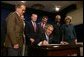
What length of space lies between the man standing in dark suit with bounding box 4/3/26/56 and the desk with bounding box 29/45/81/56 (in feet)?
0.59

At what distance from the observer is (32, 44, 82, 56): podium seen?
6.19ft

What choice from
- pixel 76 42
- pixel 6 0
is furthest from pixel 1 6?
pixel 76 42

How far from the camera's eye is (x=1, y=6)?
2.01 meters

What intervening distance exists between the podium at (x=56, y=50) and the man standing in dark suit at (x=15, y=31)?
7.0 inches

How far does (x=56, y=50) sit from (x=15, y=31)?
1.56 feet

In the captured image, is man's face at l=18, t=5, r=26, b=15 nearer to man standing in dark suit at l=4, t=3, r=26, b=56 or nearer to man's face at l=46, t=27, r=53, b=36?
man standing in dark suit at l=4, t=3, r=26, b=56

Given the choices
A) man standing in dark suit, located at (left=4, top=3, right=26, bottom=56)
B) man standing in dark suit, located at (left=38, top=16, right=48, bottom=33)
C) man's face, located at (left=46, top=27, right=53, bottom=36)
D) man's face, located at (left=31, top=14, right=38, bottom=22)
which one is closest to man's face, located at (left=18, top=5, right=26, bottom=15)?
man standing in dark suit, located at (left=4, top=3, right=26, bottom=56)

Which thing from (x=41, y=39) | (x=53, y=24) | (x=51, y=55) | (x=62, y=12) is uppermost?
(x=62, y=12)

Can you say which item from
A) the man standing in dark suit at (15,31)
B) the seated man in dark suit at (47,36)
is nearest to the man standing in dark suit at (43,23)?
the seated man in dark suit at (47,36)

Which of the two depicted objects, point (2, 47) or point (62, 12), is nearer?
point (2, 47)

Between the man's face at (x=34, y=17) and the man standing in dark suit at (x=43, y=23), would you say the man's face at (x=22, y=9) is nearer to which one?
the man's face at (x=34, y=17)

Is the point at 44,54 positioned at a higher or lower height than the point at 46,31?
lower

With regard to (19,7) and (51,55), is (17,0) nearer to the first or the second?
(19,7)

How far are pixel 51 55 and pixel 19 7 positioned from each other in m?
0.61
